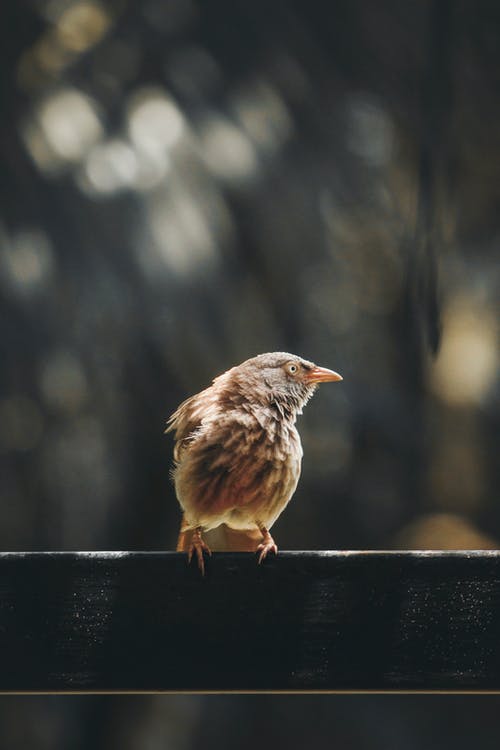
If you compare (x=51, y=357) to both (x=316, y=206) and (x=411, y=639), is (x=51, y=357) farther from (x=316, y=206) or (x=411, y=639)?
(x=411, y=639)

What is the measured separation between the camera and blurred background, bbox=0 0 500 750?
12.4 feet

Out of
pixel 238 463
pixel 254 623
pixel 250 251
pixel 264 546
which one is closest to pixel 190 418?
pixel 238 463

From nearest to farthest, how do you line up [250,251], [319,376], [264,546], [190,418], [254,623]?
[254,623] < [264,546] < [190,418] < [319,376] < [250,251]

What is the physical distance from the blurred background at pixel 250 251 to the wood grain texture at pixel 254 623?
230 cm

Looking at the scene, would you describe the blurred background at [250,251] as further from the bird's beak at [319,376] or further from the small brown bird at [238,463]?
the small brown bird at [238,463]

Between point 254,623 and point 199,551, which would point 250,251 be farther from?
point 254,623

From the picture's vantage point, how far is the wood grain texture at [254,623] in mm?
1381

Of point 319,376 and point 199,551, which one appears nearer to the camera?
point 199,551

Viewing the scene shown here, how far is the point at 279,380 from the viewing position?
2.16 meters

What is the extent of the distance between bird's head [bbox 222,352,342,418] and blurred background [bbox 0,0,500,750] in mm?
1551

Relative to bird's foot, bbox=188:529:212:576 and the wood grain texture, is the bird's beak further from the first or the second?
the wood grain texture

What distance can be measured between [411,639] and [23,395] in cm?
267

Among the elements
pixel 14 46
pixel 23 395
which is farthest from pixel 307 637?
pixel 14 46

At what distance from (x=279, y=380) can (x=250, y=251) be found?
1.79 meters
